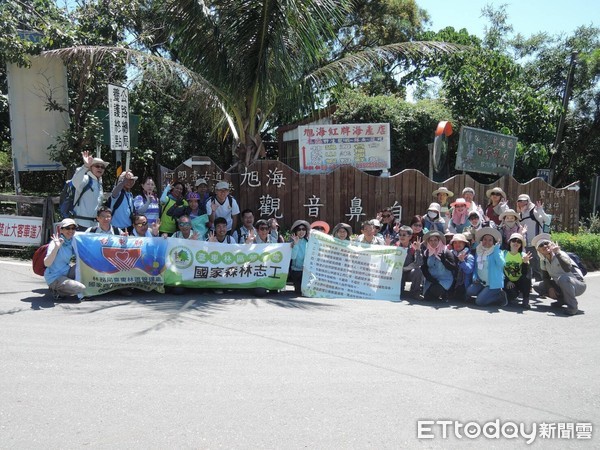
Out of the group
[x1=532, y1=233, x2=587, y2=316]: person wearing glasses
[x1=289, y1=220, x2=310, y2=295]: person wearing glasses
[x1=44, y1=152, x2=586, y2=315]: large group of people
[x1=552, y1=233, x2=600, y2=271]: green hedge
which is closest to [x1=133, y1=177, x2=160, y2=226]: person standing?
[x1=44, y1=152, x2=586, y2=315]: large group of people

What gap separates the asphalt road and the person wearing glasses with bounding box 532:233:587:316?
39 cm

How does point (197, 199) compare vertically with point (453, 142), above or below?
below

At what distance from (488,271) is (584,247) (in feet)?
17.3

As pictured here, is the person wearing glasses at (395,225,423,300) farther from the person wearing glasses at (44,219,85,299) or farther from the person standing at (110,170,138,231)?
the person wearing glasses at (44,219,85,299)

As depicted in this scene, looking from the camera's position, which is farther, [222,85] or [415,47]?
[415,47]

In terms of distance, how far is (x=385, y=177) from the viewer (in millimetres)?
11734

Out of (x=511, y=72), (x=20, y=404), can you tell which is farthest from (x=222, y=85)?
(x=511, y=72)

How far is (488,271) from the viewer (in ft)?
26.9

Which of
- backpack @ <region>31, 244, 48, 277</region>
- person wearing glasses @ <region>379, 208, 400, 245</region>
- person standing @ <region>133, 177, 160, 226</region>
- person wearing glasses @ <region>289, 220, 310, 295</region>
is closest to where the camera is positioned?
backpack @ <region>31, 244, 48, 277</region>

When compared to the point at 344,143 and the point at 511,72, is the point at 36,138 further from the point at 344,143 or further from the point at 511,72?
the point at 511,72

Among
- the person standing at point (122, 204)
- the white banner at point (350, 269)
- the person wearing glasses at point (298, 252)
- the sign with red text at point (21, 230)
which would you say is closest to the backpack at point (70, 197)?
the person standing at point (122, 204)

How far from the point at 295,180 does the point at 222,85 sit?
91.1 inches

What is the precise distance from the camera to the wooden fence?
36.8ft

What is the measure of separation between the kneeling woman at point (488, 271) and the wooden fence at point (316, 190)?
3.44m
